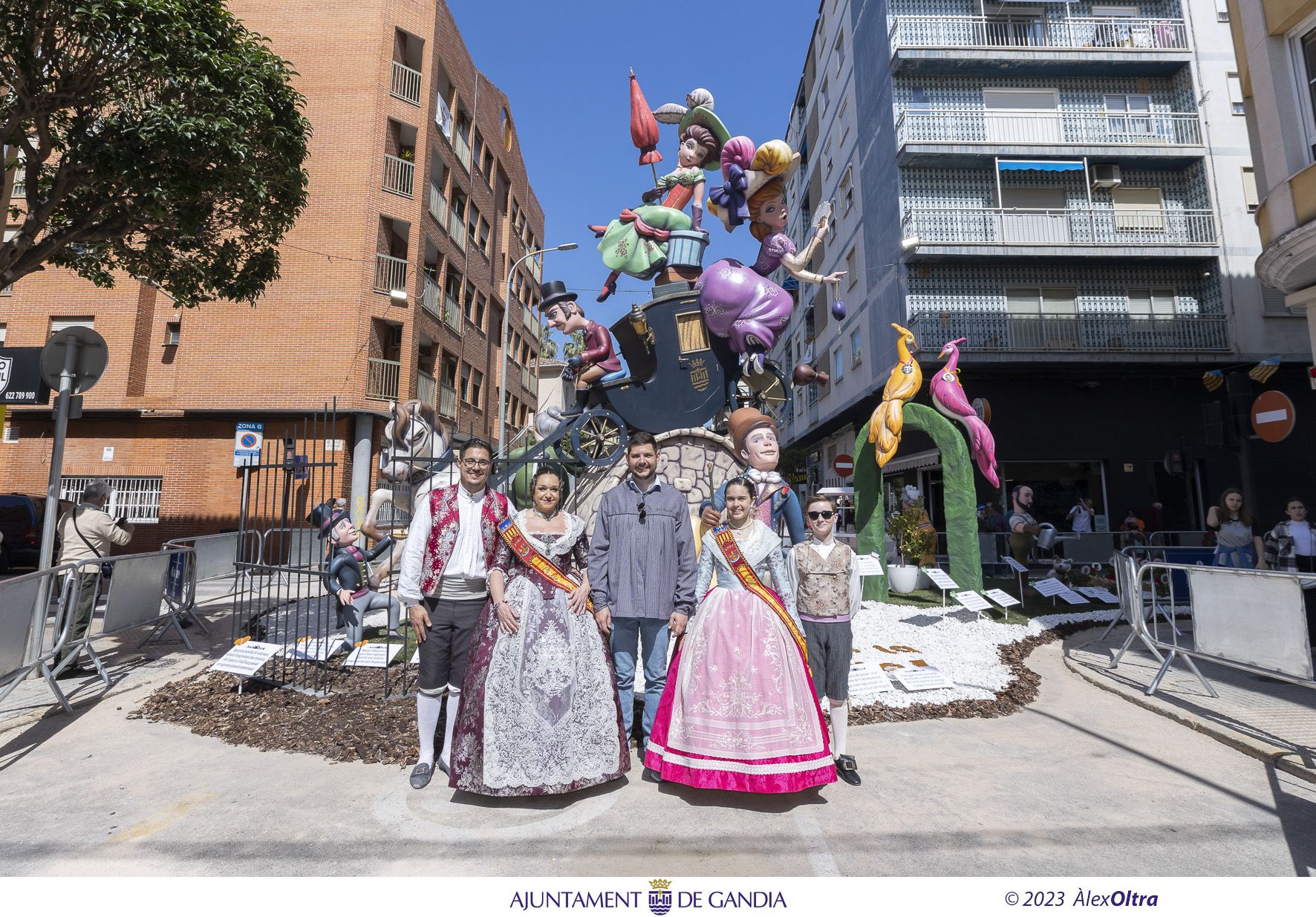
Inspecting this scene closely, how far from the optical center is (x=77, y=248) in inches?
351

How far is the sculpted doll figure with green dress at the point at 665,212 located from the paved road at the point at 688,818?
636 centimetres

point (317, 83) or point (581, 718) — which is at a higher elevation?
point (317, 83)

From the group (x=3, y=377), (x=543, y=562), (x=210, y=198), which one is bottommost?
(x=543, y=562)

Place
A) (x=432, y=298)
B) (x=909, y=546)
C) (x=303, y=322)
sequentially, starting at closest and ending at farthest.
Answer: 1. (x=909, y=546)
2. (x=303, y=322)
3. (x=432, y=298)

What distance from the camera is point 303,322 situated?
17.9 metres

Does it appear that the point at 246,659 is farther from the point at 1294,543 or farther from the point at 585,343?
the point at 1294,543

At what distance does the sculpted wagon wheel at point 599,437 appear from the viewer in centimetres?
859

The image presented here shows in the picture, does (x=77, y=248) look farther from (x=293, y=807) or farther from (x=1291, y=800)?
(x=1291, y=800)

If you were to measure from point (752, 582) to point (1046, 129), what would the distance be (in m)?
20.3

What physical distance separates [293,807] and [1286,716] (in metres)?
6.65

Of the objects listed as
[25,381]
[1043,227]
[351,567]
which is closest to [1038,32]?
[1043,227]

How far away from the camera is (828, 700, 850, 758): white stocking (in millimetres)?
3959

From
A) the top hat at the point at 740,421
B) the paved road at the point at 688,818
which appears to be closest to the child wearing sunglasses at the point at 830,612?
the paved road at the point at 688,818

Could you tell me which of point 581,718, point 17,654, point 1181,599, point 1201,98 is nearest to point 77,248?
point 17,654
